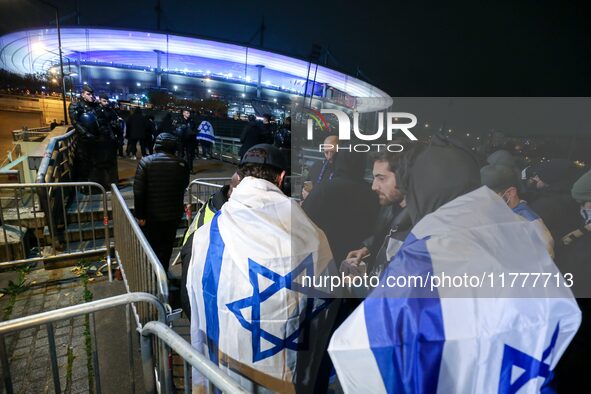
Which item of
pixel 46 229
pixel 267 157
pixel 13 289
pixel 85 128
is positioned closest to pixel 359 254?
pixel 267 157

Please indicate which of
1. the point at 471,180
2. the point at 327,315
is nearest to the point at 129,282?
the point at 327,315

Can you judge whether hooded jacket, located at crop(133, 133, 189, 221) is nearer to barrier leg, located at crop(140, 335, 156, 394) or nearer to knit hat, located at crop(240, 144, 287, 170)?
knit hat, located at crop(240, 144, 287, 170)

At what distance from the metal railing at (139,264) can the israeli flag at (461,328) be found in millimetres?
1453

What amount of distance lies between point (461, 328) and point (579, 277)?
8.89 ft

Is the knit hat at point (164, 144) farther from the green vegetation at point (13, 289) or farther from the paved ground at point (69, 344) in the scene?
the green vegetation at point (13, 289)

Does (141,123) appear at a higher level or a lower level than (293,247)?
higher

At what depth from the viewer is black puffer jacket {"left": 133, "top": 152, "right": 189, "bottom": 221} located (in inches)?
158

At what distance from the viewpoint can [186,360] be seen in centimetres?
143

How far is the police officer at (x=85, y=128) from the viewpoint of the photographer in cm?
703

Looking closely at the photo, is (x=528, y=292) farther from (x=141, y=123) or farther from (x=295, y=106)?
(x=141, y=123)

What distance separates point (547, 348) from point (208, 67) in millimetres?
55169

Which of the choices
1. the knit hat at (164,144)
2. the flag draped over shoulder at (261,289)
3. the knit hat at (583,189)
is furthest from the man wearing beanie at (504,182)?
the knit hat at (164,144)

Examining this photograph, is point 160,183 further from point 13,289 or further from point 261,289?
point 261,289

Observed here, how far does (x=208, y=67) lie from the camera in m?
50.0
